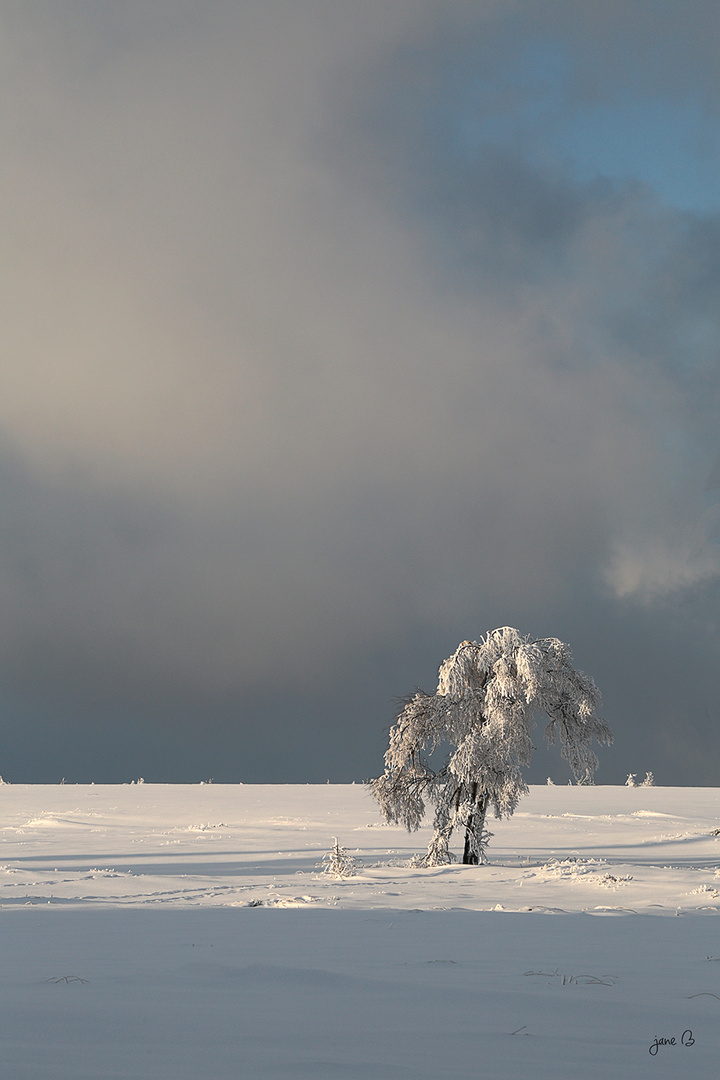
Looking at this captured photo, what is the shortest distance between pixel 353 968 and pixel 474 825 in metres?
14.3

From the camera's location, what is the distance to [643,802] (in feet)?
151

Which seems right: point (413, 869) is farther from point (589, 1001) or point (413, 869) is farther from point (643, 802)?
point (643, 802)

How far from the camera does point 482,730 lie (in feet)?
71.5

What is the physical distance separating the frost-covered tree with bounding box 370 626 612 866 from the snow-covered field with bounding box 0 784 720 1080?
1337mm

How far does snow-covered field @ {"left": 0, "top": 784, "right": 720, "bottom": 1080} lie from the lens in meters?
5.03

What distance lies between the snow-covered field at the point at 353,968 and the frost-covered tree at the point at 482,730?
134 cm

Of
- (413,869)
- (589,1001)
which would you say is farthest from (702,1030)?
(413,869)

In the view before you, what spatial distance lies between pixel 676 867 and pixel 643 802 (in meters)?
26.1
